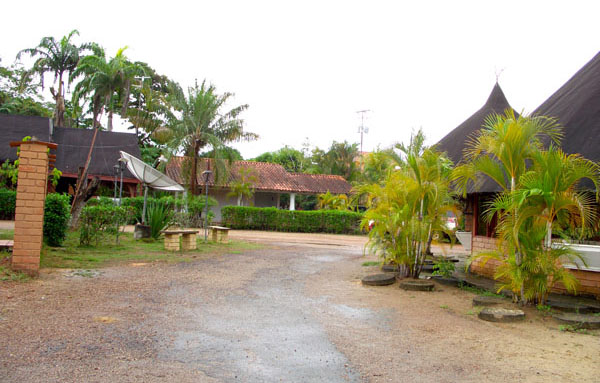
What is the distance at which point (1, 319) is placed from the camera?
489 cm

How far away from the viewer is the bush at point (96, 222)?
11922 mm

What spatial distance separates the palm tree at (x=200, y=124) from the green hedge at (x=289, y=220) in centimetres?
327

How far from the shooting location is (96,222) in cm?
1212

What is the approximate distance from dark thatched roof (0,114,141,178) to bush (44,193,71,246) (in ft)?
48.5

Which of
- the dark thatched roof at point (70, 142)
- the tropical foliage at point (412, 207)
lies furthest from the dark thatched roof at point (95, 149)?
the tropical foliage at point (412, 207)

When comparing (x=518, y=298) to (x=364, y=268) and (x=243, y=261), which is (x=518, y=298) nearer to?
(x=364, y=268)

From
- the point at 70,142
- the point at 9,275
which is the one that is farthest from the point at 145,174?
the point at 70,142

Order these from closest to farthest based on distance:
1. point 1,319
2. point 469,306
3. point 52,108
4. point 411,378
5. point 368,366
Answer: point 411,378
point 368,366
point 1,319
point 469,306
point 52,108

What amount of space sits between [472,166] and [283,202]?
31451 mm

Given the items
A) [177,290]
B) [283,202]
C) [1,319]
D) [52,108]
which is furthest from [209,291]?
[52,108]

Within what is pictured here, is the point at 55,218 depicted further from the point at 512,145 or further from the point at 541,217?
the point at 541,217

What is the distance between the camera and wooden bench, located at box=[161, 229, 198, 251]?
41.6ft

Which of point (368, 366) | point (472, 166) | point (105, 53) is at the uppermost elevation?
point (105, 53)

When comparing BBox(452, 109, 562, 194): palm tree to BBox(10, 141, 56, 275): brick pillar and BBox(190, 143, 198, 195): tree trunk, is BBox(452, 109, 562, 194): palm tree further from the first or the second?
BBox(190, 143, 198, 195): tree trunk
